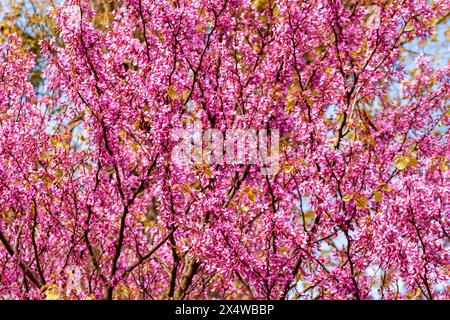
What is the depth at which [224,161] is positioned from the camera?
7.73 meters

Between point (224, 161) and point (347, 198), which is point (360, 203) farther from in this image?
point (224, 161)

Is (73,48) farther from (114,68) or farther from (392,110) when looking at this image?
(392,110)

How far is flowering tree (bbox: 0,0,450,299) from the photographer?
7121mm

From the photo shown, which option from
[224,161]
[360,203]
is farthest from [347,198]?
[224,161]

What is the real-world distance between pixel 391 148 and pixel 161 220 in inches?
146

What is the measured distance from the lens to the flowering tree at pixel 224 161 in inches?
280

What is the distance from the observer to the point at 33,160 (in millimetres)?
8336
